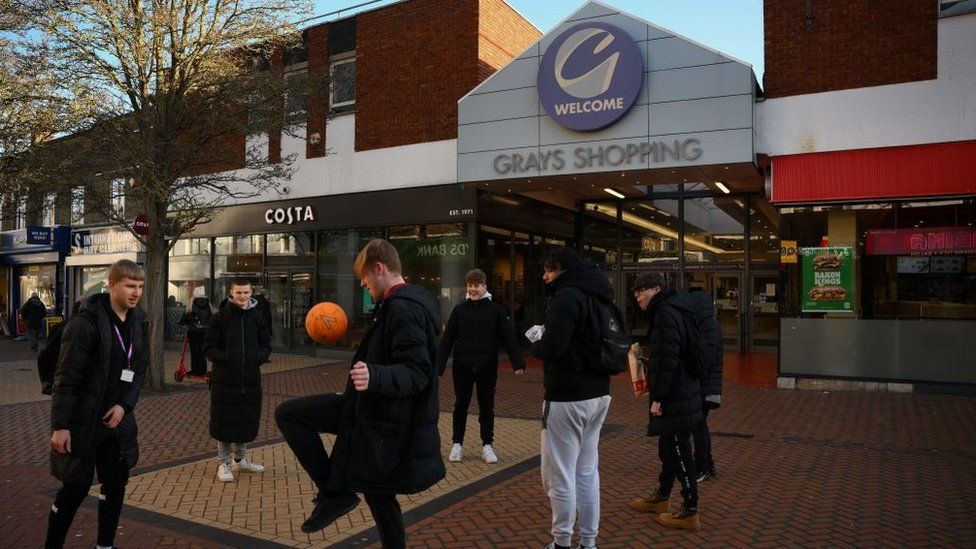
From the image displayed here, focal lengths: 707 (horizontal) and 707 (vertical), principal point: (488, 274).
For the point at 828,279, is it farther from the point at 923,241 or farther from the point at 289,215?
the point at 289,215

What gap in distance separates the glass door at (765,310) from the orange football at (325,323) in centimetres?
Answer: 1242

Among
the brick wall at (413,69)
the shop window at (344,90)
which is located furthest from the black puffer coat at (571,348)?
the shop window at (344,90)

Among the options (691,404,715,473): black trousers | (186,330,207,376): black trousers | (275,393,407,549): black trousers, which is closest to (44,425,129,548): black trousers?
(275,393,407,549): black trousers

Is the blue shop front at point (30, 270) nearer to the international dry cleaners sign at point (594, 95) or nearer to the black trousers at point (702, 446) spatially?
the international dry cleaners sign at point (594, 95)

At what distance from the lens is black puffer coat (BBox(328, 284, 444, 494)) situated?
3094 mm

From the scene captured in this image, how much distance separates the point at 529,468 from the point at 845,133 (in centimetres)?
863

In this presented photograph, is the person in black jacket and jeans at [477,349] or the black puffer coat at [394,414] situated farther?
the person in black jacket and jeans at [477,349]

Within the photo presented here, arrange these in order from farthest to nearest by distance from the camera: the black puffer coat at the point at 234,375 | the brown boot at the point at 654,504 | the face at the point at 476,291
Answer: the face at the point at 476,291, the black puffer coat at the point at 234,375, the brown boot at the point at 654,504

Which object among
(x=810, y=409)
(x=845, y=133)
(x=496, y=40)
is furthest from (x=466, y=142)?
(x=810, y=409)

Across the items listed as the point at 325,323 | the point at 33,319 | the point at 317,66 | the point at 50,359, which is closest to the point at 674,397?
the point at 325,323

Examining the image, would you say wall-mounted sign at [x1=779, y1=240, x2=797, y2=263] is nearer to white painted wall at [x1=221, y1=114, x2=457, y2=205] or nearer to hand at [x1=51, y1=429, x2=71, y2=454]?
white painted wall at [x1=221, y1=114, x2=457, y2=205]

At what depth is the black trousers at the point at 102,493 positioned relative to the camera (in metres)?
3.90

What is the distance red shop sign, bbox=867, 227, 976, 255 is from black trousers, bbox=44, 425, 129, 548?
1138cm

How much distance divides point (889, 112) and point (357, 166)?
10913 mm
